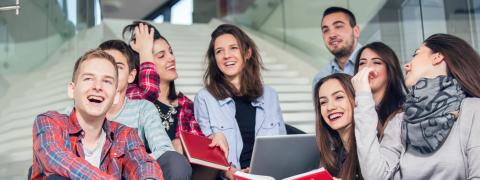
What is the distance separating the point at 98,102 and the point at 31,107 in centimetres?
169

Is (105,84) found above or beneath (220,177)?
above

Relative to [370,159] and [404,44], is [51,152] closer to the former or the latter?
[370,159]

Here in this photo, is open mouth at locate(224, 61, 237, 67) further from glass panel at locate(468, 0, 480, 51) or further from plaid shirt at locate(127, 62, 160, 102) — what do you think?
glass panel at locate(468, 0, 480, 51)

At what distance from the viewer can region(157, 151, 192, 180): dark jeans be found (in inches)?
88.9

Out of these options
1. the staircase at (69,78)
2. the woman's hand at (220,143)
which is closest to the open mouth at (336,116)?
the woman's hand at (220,143)

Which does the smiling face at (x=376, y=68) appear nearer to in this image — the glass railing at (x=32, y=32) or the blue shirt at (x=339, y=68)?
the blue shirt at (x=339, y=68)

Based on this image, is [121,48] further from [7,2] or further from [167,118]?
[7,2]

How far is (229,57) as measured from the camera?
329 cm

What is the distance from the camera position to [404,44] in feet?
14.9

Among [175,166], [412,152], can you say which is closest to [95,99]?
[175,166]

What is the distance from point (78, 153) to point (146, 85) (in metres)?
0.91

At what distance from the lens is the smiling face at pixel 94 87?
2252 mm

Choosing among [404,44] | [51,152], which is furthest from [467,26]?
[51,152]

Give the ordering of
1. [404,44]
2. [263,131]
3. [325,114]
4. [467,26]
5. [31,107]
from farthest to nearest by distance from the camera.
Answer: [404,44]
[467,26]
[31,107]
[263,131]
[325,114]
